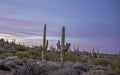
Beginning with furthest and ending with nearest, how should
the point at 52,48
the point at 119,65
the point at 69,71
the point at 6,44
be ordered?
the point at 6,44 < the point at 52,48 < the point at 119,65 < the point at 69,71

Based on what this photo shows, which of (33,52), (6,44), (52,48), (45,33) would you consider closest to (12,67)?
(45,33)

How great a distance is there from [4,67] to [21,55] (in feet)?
69.2

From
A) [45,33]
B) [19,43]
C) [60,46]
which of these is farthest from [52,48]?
[60,46]

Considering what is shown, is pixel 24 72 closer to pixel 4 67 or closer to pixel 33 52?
pixel 4 67

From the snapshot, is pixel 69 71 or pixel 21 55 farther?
pixel 21 55

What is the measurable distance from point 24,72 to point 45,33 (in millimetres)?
18244

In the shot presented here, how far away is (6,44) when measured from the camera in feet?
207

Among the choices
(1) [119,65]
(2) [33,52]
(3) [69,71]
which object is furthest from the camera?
(2) [33,52]

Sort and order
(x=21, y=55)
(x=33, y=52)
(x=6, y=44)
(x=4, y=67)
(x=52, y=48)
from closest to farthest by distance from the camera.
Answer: (x=4, y=67), (x=21, y=55), (x=33, y=52), (x=52, y=48), (x=6, y=44)

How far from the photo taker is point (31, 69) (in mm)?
13992

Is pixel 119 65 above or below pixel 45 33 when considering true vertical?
below

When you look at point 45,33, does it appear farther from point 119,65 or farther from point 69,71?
point 69,71

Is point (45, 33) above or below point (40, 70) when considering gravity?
above

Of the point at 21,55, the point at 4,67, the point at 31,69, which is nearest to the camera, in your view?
the point at 31,69
